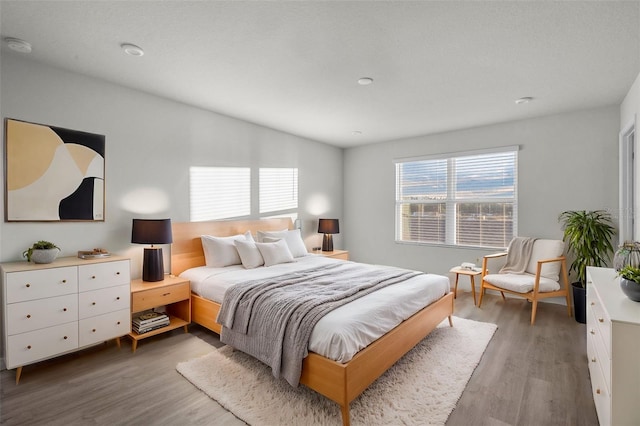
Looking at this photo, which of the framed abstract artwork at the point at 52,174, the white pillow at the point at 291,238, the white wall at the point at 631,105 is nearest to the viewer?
the framed abstract artwork at the point at 52,174

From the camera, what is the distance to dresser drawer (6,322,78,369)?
2.34m

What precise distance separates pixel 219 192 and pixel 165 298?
5.13ft

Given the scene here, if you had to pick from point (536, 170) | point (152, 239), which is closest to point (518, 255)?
point (536, 170)

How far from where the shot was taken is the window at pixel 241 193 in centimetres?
402

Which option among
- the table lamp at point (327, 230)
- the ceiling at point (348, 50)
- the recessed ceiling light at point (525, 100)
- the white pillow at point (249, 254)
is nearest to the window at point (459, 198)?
the recessed ceiling light at point (525, 100)

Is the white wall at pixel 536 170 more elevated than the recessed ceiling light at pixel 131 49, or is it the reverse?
the recessed ceiling light at pixel 131 49

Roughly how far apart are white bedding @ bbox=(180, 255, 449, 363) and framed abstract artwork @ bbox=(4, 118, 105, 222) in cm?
126

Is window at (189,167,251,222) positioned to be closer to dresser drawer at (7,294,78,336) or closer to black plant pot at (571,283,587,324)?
dresser drawer at (7,294,78,336)

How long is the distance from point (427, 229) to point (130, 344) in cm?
455

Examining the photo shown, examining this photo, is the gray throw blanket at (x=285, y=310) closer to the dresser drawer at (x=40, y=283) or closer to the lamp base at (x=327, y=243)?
the dresser drawer at (x=40, y=283)

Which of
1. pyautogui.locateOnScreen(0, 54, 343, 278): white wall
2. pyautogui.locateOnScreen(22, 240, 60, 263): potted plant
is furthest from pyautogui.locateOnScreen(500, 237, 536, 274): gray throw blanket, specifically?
pyautogui.locateOnScreen(22, 240, 60, 263): potted plant

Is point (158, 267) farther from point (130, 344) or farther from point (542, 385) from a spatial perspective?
point (542, 385)

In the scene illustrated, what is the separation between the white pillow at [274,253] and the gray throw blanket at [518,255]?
3.01 metres

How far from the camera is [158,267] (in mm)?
3301
